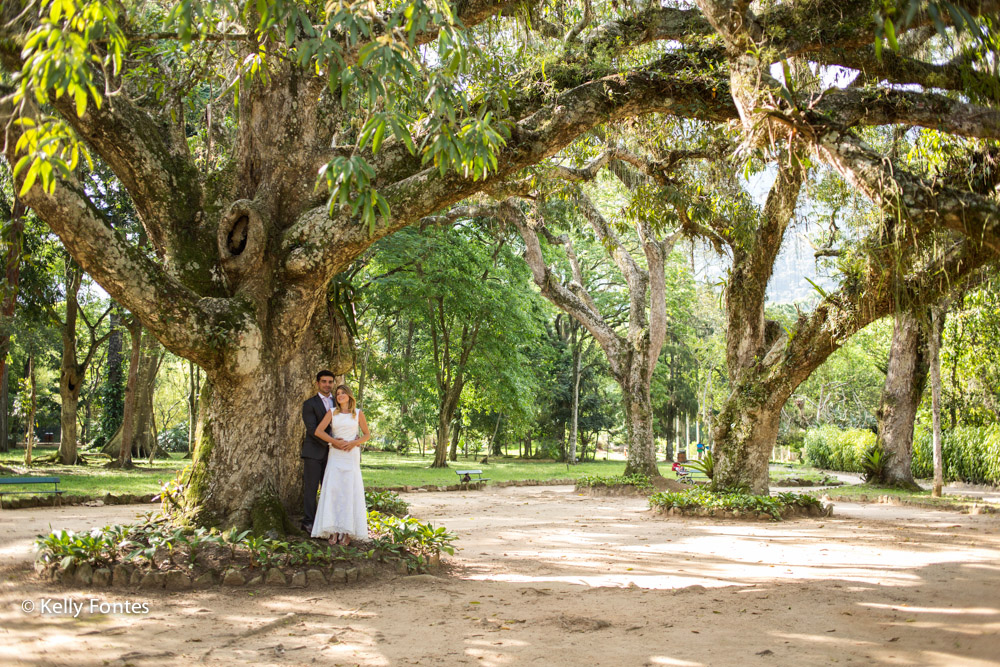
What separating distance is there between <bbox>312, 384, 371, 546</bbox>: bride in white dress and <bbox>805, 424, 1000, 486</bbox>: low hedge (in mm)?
16481

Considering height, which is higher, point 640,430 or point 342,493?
point 640,430

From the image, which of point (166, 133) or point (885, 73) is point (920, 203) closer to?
point (885, 73)

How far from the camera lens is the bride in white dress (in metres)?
6.12

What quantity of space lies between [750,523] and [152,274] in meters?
8.20

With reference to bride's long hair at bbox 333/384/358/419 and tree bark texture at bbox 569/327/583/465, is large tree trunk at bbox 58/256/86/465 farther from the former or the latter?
tree bark texture at bbox 569/327/583/465

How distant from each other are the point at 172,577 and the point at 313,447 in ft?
5.42

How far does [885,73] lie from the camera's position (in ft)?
22.6

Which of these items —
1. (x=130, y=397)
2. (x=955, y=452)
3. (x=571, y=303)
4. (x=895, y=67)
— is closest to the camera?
(x=895, y=67)

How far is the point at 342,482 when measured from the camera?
6.23m

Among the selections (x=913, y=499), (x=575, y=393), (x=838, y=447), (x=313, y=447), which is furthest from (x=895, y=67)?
(x=575, y=393)

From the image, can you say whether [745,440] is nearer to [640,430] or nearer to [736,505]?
[736,505]

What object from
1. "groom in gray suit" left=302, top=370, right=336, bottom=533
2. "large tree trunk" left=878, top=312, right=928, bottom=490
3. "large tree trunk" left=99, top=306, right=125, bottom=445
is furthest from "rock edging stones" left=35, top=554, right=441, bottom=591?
"large tree trunk" left=99, top=306, right=125, bottom=445

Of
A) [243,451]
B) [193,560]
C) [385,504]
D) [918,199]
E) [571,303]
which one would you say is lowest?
[385,504]

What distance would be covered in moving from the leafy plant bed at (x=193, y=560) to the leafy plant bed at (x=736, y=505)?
5755 mm
